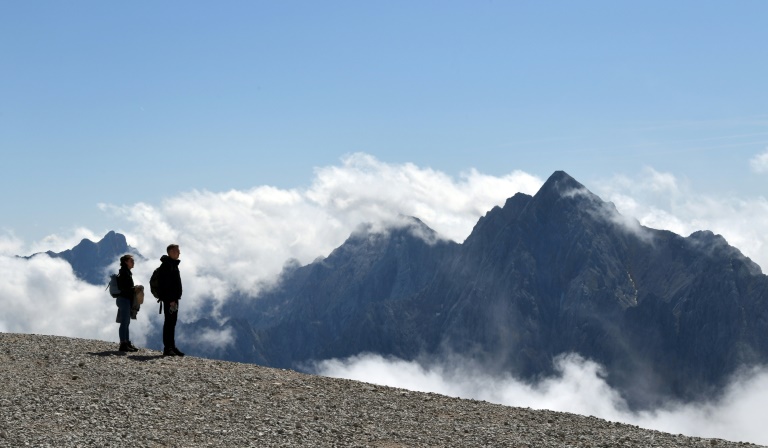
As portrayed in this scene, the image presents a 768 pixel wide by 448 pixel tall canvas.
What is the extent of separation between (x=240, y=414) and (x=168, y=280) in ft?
30.9

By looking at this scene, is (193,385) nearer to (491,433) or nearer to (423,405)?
(423,405)

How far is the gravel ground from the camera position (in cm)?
2045

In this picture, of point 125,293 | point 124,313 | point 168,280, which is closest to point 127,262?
point 125,293

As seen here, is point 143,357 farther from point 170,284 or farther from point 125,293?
point 170,284

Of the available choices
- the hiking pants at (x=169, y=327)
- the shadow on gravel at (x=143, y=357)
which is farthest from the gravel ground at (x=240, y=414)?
the hiking pants at (x=169, y=327)

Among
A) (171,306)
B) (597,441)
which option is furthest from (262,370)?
(597,441)

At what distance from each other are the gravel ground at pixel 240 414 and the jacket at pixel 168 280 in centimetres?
255

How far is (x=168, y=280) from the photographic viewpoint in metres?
30.3

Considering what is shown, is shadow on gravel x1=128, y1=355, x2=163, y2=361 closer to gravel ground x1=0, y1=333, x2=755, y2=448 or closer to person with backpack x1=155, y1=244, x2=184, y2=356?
gravel ground x1=0, y1=333, x2=755, y2=448

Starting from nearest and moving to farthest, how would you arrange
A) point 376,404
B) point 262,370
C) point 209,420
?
point 209,420 → point 376,404 → point 262,370

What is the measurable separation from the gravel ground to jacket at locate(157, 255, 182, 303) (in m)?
2.55

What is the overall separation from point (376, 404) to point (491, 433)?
4.37 m

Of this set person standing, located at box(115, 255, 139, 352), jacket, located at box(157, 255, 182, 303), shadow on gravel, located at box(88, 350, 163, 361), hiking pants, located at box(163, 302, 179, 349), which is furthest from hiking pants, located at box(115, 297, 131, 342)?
jacket, located at box(157, 255, 182, 303)

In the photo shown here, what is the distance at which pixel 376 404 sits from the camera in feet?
82.6
